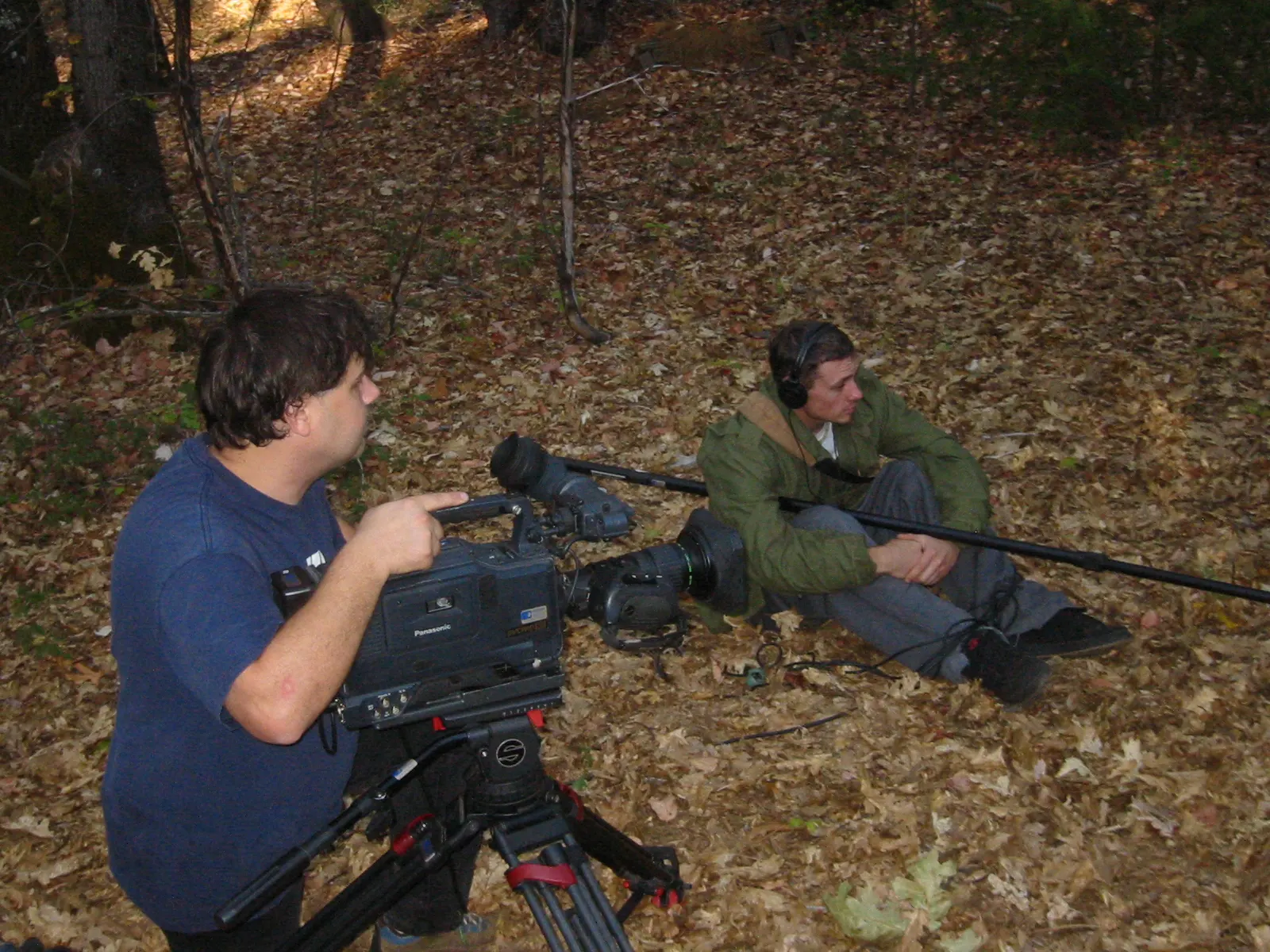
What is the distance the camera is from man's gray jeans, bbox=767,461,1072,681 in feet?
16.1

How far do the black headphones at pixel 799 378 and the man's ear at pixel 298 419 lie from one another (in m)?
2.86

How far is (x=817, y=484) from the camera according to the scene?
5.45m

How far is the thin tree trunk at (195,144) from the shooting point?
6301mm

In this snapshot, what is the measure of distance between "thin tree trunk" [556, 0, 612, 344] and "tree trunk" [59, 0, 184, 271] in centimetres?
314

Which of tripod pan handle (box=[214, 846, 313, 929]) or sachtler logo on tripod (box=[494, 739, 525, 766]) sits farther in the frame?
sachtler logo on tripod (box=[494, 739, 525, 766])

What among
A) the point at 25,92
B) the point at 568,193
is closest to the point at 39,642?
the point at 568,193

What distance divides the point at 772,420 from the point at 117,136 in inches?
254

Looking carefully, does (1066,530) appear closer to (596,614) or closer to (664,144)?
(596,614)

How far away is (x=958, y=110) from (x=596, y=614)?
32.8 ft

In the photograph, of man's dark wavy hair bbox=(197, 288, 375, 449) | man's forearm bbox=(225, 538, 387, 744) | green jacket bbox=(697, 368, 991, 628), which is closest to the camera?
man's forearm bbox=(225, 538, 387, 744)

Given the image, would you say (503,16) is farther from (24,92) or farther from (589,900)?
(589,900)

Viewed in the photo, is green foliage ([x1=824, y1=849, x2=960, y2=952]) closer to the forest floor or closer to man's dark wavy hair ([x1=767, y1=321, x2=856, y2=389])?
the forest floor

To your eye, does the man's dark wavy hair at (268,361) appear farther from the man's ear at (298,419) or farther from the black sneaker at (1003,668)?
the black sneaker at (1003,668)

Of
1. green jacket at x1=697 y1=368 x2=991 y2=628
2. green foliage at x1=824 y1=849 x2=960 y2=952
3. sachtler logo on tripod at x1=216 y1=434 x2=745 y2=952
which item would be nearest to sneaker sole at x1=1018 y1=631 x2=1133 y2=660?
green jacket at x1=697 y1=368 x2=991 y2=628
